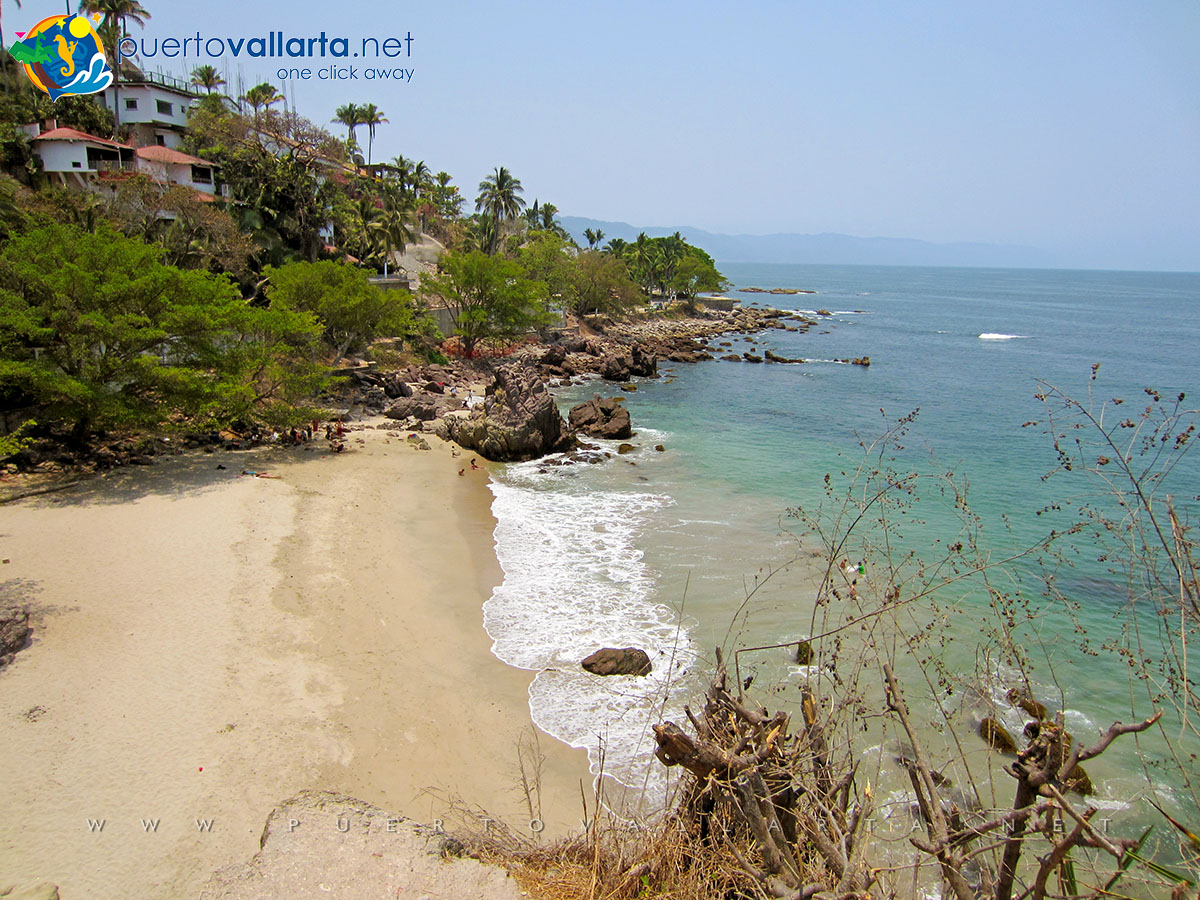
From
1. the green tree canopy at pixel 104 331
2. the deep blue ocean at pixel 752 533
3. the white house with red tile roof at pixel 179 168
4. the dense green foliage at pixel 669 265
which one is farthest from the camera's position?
the dense green foliage at pixel 669 265

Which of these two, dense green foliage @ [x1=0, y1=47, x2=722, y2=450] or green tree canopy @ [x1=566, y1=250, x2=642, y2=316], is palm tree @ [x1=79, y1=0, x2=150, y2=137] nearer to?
dense green foliage @ [x1=0, y1=47, x2=722, y2=450]

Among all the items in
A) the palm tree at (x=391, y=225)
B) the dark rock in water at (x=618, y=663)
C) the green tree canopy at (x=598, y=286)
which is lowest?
the dark rock in water at (x=618, y=663)

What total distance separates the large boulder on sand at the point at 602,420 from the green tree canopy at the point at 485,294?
13575 millimetres

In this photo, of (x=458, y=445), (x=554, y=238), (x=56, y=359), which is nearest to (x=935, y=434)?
(x=458, y=445)

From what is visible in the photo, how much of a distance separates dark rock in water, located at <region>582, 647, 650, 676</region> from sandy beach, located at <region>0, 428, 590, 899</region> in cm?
139

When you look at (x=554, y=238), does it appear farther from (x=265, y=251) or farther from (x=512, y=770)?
(x=512, y=770)

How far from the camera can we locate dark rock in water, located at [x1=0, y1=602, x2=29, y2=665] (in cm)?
1125

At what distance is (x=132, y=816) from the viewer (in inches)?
339

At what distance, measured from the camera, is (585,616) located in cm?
1553

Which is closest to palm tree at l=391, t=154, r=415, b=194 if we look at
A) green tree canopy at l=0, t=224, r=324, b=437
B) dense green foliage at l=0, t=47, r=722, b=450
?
dense green foliage at l=0, t=47, r=722, b=450

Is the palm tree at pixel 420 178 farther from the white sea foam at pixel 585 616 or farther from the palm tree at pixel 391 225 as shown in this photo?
the white sea foam at pixel 585 616

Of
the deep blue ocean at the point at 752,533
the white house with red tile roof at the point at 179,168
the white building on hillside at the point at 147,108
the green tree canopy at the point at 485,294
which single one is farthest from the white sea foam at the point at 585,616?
the white building on hillside at the point at 147,108

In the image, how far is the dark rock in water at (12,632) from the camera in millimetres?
11250

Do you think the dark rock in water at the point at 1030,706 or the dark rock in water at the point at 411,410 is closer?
the dark rock in water at the point at 1030,706
